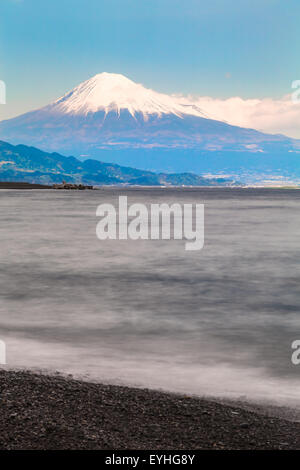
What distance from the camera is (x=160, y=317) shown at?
16375 millimetres

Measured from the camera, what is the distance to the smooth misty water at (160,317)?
35.2 ft

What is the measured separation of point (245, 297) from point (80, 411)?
12639 mm

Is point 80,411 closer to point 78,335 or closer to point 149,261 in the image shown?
point 78,335

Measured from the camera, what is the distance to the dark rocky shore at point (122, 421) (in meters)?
6.90

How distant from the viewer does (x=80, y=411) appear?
788 cm

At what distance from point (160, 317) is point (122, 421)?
8793 mm

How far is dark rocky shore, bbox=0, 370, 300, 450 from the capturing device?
690 cm

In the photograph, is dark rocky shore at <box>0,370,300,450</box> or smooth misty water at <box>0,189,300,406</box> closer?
dark rocky shore at <box>0,370,300,450</box>

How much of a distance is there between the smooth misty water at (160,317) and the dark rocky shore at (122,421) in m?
1.16

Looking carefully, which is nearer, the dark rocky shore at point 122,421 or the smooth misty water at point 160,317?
the dark rocky shore at point 122,421

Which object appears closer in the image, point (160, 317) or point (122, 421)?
point (122, 421)

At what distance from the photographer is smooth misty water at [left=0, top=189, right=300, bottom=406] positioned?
35.2ft

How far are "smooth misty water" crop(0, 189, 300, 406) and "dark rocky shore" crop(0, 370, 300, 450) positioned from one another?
1163 millimetres
